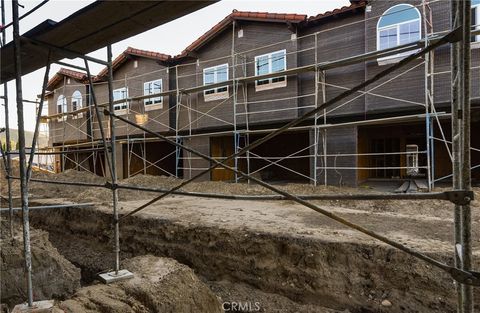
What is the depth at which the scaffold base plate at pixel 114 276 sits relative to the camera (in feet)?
→ 12.0

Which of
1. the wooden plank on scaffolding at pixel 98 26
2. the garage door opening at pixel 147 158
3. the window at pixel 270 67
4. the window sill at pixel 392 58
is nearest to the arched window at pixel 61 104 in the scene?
→ the garage door opening at pixel 147 158

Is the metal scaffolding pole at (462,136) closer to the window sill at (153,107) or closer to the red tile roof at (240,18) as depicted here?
the red tile roof at (240,18)

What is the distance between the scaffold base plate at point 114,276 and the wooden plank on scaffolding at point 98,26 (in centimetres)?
281

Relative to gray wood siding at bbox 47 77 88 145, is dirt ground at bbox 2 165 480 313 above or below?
below

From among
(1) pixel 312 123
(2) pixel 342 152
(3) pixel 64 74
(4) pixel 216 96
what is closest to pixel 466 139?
(2) pixel 342 152

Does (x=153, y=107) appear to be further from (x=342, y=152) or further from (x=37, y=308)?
(x=37, y=308)

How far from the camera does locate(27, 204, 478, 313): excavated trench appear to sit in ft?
14.8

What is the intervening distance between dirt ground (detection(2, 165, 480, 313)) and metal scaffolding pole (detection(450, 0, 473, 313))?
122 inches

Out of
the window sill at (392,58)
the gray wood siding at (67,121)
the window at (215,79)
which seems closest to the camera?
the window sill at (392,58)

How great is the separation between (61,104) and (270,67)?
55.5ft

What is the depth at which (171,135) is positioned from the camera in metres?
16.6

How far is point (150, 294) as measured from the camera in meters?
3.46

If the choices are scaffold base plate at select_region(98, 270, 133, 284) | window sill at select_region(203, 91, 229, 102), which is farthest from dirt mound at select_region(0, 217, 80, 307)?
window sill at select_region(203, 91, 229, 102)

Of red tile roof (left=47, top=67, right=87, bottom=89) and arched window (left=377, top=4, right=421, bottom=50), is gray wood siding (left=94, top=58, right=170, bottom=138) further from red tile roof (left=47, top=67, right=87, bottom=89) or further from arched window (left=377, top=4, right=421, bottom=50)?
arched window (left=377, top=4, right=421, bottom=50)
